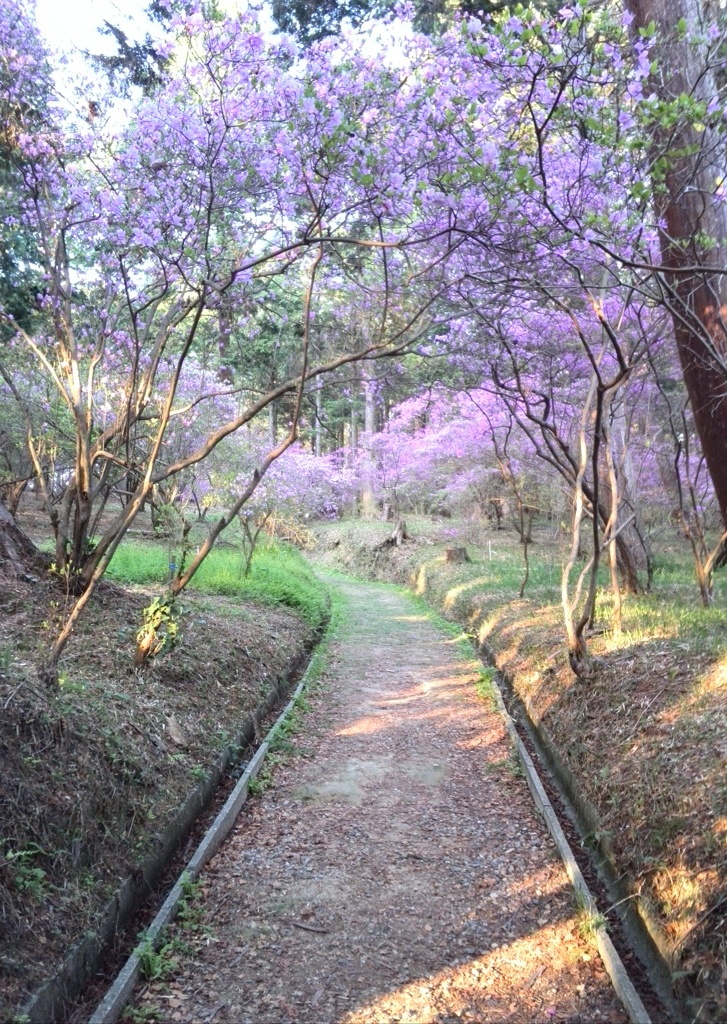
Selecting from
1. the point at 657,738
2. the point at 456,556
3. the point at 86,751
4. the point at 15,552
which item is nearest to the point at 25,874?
the point at 86,751

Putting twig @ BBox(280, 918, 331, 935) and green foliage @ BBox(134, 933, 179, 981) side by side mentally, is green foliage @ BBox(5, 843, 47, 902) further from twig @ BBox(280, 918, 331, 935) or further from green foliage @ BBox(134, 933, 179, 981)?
twig @ BBox(280, 918, 331, 935)

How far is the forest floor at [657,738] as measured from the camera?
284 cm

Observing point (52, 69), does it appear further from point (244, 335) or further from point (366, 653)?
point (366, 653)

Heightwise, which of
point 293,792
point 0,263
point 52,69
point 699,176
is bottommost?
point 293,792

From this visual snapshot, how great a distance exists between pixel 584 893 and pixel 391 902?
1012 millimetres

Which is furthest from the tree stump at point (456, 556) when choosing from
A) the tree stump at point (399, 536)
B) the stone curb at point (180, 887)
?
the stone curb at point (180, 887)

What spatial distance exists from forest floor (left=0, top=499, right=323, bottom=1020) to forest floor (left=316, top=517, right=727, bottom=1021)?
8.39 ft

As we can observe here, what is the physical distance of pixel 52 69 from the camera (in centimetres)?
651

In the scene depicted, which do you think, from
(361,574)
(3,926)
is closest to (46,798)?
(3,926)

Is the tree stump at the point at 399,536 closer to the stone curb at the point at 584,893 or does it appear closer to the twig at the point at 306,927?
the stone curb at the point at 584,893

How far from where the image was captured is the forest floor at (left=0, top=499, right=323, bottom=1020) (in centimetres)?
283

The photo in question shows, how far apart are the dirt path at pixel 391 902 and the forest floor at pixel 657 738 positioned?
40 centimetres

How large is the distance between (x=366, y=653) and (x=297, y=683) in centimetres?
205

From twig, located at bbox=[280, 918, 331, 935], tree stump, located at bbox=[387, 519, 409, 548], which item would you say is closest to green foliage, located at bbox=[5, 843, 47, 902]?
twig, located at bbox=[280, 918, 331, 935]
